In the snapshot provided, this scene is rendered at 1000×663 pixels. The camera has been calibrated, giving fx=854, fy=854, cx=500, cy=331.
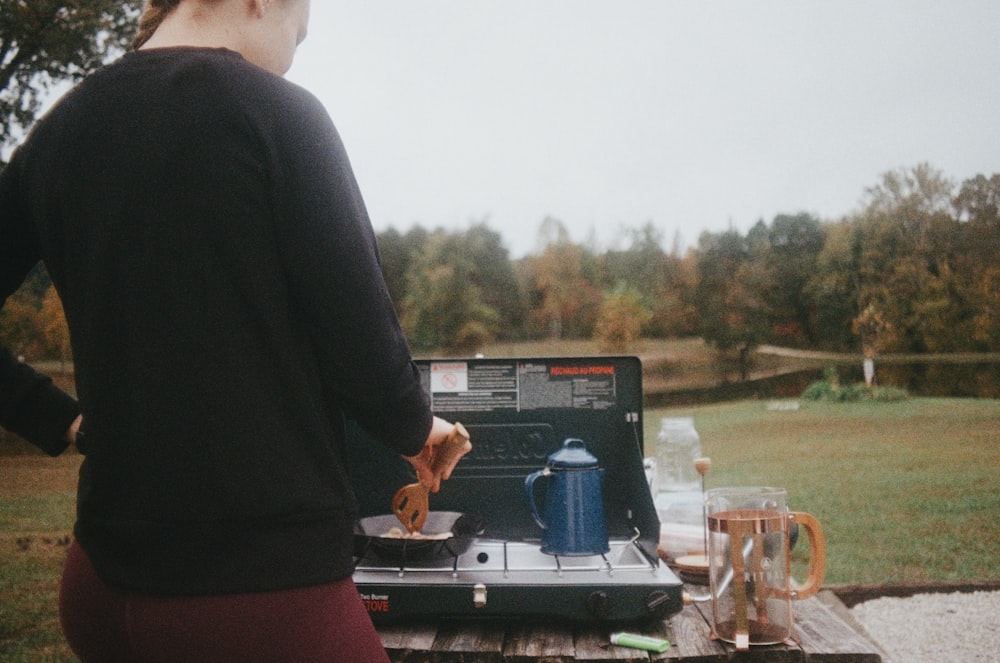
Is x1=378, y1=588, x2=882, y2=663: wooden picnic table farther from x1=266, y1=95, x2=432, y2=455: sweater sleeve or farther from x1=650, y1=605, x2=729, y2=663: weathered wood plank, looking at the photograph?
x1=266, y1=95, x2=432, y2=455: sweater sleeve

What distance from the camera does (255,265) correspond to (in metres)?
0.71

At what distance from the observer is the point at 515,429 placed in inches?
61.1

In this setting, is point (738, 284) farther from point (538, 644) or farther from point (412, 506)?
point (538, 644)

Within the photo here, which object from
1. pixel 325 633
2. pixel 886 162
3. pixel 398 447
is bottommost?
pixel 325 633

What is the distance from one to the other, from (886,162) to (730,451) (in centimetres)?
107

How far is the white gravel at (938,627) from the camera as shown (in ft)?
8.13

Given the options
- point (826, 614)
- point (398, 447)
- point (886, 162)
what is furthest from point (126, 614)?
point (886, 162)

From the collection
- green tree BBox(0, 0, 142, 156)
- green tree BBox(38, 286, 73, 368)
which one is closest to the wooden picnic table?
green tree BBox(38, 286, 73, 368)

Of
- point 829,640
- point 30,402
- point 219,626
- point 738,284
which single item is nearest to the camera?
point 219,626

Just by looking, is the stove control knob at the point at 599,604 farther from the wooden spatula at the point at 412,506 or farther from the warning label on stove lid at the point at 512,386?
the warning label on stove lid at the point at 512,386

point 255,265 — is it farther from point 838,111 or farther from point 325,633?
point 838,111

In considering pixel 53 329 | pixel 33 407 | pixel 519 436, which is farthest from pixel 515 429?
pixel 53 329

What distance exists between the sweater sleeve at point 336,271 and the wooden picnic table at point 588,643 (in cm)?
51

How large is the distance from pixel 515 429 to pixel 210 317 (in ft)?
2.99
